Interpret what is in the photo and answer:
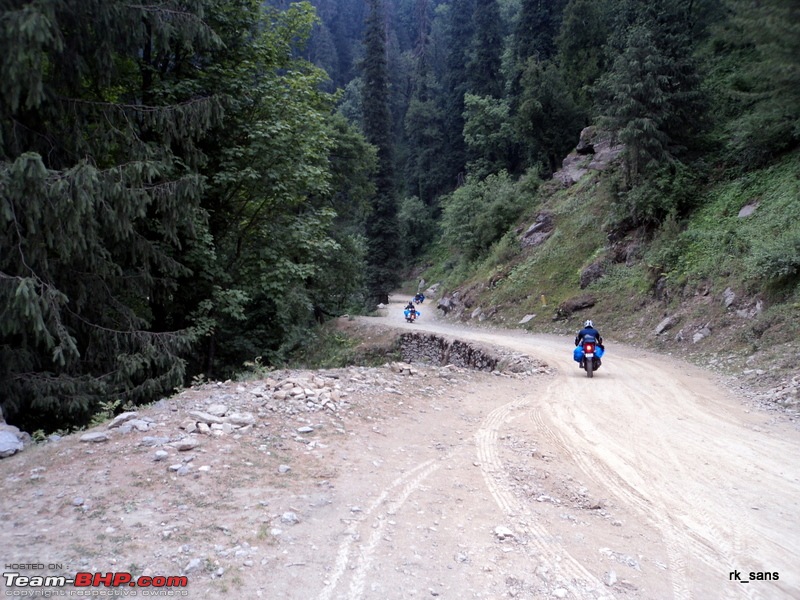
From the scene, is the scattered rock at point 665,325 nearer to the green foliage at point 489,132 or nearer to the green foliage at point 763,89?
the green foliage at point 763,89

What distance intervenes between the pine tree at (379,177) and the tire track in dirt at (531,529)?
3283cm

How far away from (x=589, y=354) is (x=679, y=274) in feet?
28.9

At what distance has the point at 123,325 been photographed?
8188mm

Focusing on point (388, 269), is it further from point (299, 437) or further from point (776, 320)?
point (299, 437)

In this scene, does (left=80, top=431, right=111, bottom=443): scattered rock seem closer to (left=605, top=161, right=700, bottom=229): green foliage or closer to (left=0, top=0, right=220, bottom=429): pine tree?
(left=0, top=0, right=220, bottom=429): pine tree

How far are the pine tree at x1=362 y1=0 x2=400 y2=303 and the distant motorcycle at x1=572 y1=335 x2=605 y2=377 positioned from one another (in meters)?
27.7

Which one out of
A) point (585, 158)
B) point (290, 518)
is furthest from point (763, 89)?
point (290, 518)

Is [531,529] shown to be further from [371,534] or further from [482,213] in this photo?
[482,213]

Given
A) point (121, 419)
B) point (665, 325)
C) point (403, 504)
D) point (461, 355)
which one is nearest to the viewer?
point (403, 504)

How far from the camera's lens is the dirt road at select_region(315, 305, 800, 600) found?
3.28 meters

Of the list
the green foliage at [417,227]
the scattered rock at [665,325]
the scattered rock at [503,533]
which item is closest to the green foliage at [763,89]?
the scattered rock at [665,325]

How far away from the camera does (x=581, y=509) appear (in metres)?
4.46

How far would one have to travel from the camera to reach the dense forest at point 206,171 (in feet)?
21.2

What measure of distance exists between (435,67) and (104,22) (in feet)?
253
